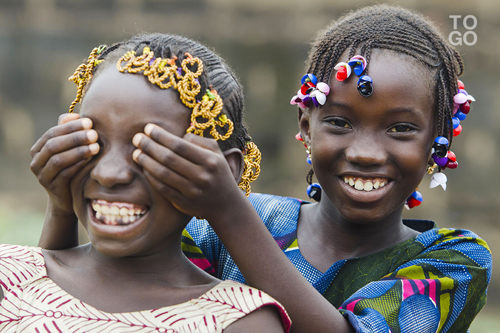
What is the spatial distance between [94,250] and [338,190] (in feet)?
3.83

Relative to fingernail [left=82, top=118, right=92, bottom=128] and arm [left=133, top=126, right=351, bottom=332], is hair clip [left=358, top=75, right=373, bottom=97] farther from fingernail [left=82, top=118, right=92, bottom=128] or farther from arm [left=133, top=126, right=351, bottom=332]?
fingernail [left=82, top=118, right=92, bottom=128]

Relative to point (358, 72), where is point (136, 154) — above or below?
below

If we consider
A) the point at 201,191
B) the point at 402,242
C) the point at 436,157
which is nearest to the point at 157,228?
the point at 201,191

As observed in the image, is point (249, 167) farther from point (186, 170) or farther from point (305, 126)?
point (305, 126)

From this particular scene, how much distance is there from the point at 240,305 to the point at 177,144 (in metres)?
0.54

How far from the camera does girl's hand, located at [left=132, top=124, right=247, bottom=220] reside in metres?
1.88

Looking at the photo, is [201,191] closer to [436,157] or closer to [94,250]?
[94,250]

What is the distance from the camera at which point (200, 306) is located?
6.68ft

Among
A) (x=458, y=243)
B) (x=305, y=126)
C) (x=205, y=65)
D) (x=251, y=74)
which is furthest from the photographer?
(x=251, y=74)

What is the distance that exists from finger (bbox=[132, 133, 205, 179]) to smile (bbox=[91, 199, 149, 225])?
222 mm

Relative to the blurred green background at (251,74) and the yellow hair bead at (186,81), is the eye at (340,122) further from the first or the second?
the blurred green background at (251,74)

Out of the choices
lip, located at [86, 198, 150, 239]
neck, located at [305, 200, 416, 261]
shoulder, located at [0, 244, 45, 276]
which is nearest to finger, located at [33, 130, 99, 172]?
lip, located at [86, 198, 150, 239]

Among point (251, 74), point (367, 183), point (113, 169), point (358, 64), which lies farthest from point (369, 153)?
point (251, 74)

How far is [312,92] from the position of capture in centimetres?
296
